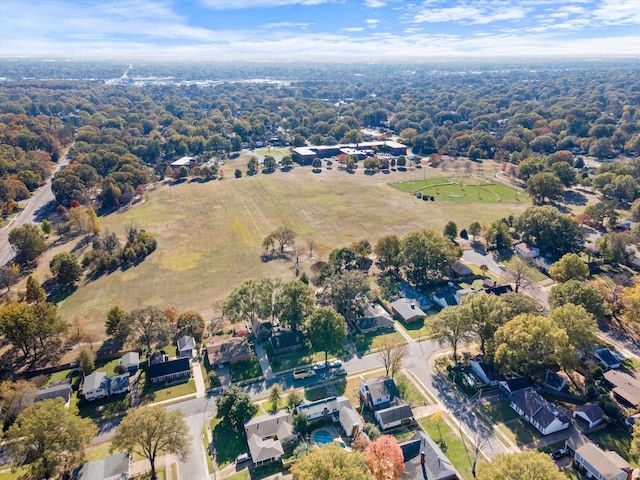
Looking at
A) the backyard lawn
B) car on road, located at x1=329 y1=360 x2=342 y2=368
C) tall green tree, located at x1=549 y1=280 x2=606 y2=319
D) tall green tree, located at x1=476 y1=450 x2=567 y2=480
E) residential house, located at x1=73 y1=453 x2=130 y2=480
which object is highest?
tall green tree, located at x1=476 y1=450 x2=567 y2=480

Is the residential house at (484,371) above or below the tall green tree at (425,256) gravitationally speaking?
below

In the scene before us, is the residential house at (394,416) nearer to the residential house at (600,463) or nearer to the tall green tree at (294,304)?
the residential house at (600,463)

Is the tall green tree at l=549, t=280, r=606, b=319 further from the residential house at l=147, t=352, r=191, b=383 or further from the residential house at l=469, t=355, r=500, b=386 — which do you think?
the residential house at l=147, t=352, r=191, b=383

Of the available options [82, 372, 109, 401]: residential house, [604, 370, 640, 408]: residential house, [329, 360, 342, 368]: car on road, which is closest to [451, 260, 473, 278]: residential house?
[604, 370, 640, 408]: residential house

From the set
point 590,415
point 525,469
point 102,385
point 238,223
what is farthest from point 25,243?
point 590,415

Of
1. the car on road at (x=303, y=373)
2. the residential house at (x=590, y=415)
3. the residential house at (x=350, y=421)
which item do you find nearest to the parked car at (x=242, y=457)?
the residential house at (x=350, y=421)

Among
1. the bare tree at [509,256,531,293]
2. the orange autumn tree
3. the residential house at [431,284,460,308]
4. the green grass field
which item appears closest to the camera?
the orange autumn tree
